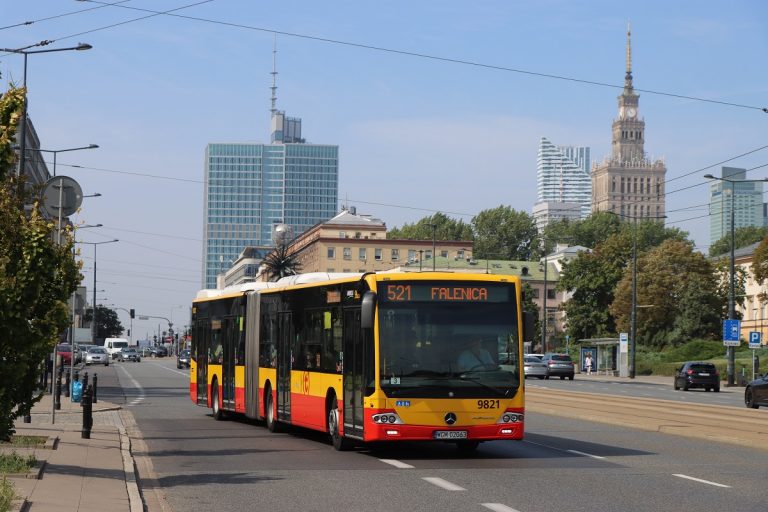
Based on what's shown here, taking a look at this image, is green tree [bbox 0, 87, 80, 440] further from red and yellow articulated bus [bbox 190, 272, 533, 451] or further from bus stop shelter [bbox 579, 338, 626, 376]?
bus stop shelter [bbox 579, 338, 626, 376]

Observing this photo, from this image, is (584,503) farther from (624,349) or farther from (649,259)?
(649,259)

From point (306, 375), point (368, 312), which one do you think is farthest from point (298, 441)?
point (368, 312)

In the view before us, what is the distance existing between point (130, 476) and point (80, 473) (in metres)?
0.61

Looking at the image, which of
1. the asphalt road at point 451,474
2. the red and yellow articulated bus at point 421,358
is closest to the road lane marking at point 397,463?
the asphalt road at point 451,474

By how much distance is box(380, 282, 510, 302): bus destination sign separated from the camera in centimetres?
1931

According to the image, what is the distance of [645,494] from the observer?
14.2 m

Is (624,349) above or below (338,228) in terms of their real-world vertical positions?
below

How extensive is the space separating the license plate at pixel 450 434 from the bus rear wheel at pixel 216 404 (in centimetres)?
1205

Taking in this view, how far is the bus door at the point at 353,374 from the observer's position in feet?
63.2

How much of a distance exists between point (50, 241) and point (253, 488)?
4.22 metres

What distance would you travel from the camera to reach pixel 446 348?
62.4 feet

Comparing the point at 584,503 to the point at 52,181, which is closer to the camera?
the point at 584,503

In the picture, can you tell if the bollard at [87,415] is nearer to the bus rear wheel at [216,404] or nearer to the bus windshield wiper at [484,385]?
the bus windshield wiper at [484,385]

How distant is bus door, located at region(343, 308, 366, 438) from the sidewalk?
320 centimetres
